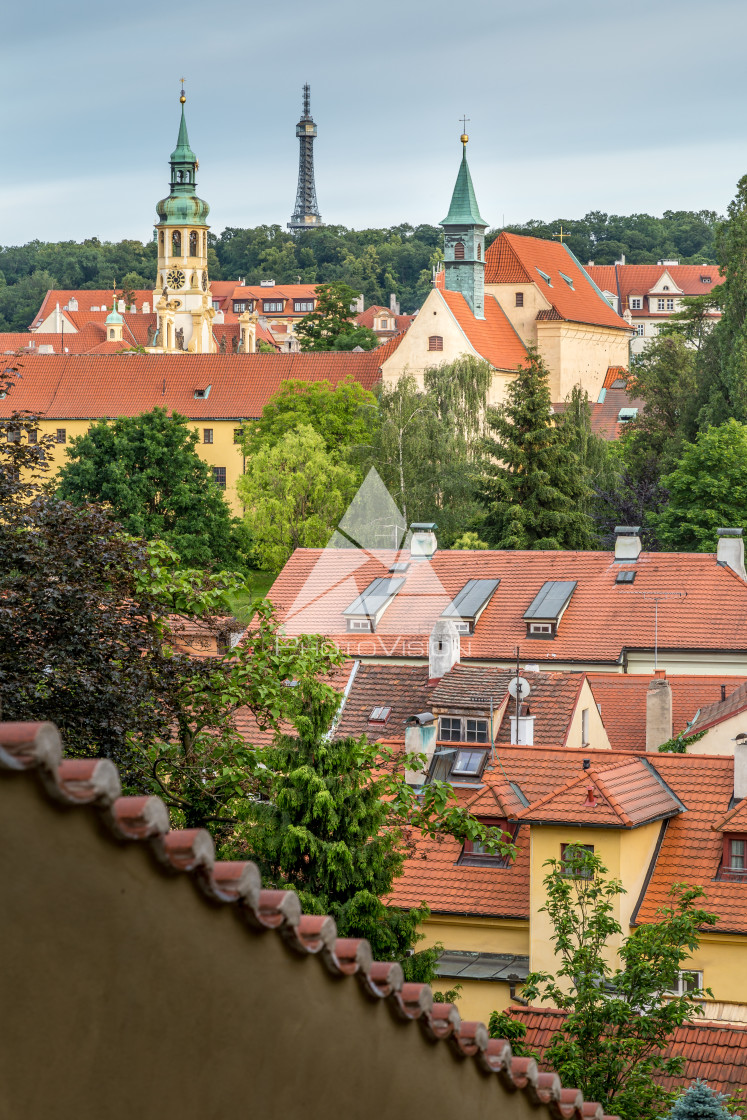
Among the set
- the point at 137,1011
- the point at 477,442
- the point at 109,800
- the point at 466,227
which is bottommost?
the point at 137,1011

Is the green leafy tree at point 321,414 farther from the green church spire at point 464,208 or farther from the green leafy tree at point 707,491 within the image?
the green leafy tree at point 707,491

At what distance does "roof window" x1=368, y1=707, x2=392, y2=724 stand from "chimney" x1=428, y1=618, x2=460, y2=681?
80.0 inches

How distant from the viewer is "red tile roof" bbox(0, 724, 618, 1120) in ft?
13.3

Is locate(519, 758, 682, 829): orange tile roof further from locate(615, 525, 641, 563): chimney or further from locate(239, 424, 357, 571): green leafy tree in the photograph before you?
locate(239, 424, 357, 571): green leafy tree

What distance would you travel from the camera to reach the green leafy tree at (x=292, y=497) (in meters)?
63.1

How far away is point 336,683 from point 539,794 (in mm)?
8851

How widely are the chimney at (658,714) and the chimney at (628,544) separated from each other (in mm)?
9812

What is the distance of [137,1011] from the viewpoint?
4.53 metres

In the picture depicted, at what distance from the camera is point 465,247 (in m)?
82.8

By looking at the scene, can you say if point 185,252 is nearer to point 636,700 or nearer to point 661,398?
point 661,398

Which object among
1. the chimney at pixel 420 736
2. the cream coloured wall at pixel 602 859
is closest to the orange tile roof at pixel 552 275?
the chimney at pixel 420 736

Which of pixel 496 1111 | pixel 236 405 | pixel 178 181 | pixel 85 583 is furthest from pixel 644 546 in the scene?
pixel 178 181

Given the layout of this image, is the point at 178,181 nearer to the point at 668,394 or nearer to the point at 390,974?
the point at 668,394

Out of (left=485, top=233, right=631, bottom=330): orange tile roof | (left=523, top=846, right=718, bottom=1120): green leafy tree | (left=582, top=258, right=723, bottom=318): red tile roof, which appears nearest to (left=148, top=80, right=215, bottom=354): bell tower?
(left=485, top=233, right=631, bottom=330): orange tile roof
